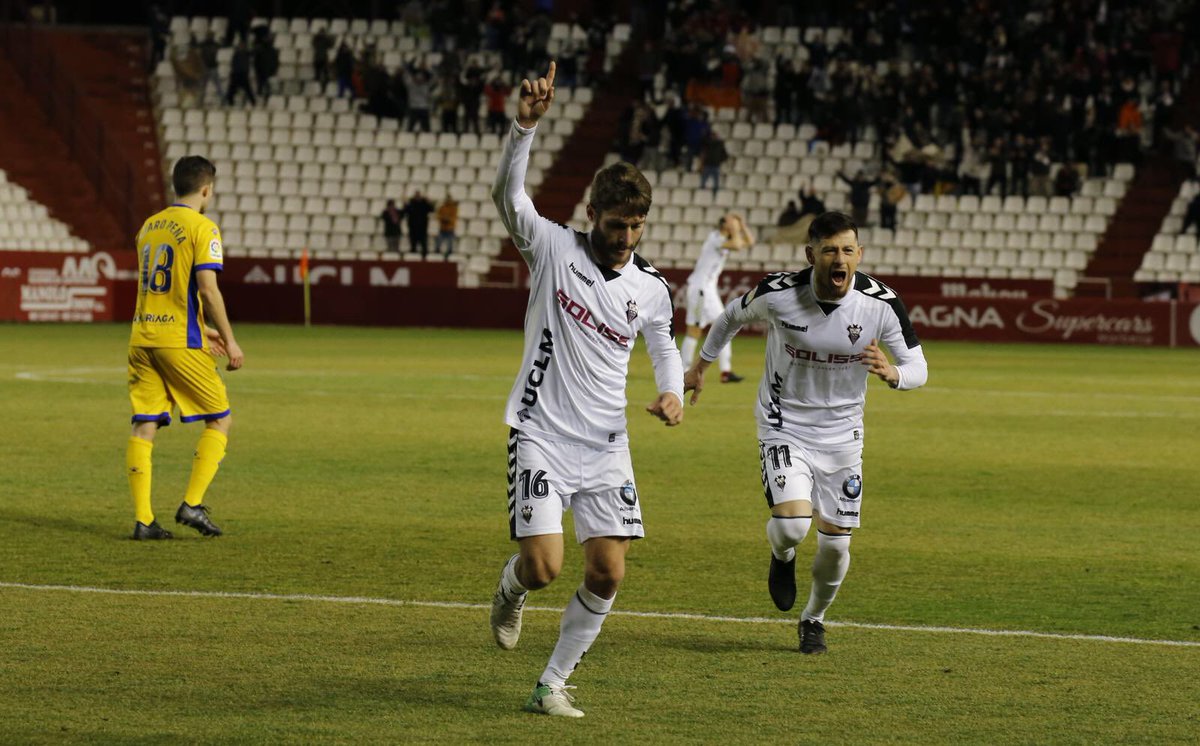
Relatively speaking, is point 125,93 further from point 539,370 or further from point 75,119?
point 539,370

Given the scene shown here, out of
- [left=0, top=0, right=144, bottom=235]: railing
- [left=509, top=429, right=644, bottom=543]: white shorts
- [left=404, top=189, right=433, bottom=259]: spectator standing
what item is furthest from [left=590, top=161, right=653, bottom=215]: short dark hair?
[left=0, top=0, right=144, bottom=235]: railing

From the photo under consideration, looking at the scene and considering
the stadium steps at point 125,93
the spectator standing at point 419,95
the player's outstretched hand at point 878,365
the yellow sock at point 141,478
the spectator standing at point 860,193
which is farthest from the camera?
the stadium steps at point 125,93

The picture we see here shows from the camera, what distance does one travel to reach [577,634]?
6.56 metres

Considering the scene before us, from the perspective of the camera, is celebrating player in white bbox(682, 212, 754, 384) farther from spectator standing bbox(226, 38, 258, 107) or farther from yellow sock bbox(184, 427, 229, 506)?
spectator standing bbox(226, 38, 258, 107)

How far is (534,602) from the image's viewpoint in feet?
29.0

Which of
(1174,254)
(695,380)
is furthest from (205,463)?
(1174,254)

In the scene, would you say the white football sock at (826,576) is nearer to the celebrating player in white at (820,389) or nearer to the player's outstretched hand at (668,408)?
the celebrating player in white at (820,389)

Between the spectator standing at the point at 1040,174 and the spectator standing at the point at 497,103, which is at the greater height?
the spectator standing at the point at 497,103

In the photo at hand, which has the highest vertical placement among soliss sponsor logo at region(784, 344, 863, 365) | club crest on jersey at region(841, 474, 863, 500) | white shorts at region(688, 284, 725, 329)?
soliss sponsor logo at region(784, 344, 863, 365)

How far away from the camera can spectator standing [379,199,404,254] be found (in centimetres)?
3984

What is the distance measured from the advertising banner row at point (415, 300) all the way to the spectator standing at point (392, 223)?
5.30 feet

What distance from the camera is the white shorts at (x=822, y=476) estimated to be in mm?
8016

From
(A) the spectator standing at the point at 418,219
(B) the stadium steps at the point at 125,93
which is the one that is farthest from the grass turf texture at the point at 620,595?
(B) the stadium steps at the point at 125,93

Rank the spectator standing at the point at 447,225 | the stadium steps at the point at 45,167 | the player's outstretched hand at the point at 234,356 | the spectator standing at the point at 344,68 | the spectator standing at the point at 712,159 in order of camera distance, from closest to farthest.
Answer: the player's outstretched hand at the point at 234,356 < the spectator standing at the point at 447,225 < the spectator standing at the point at 712,159 < the stadium steps at the point at 45,167 < the spectator standing at the point at 344,68
